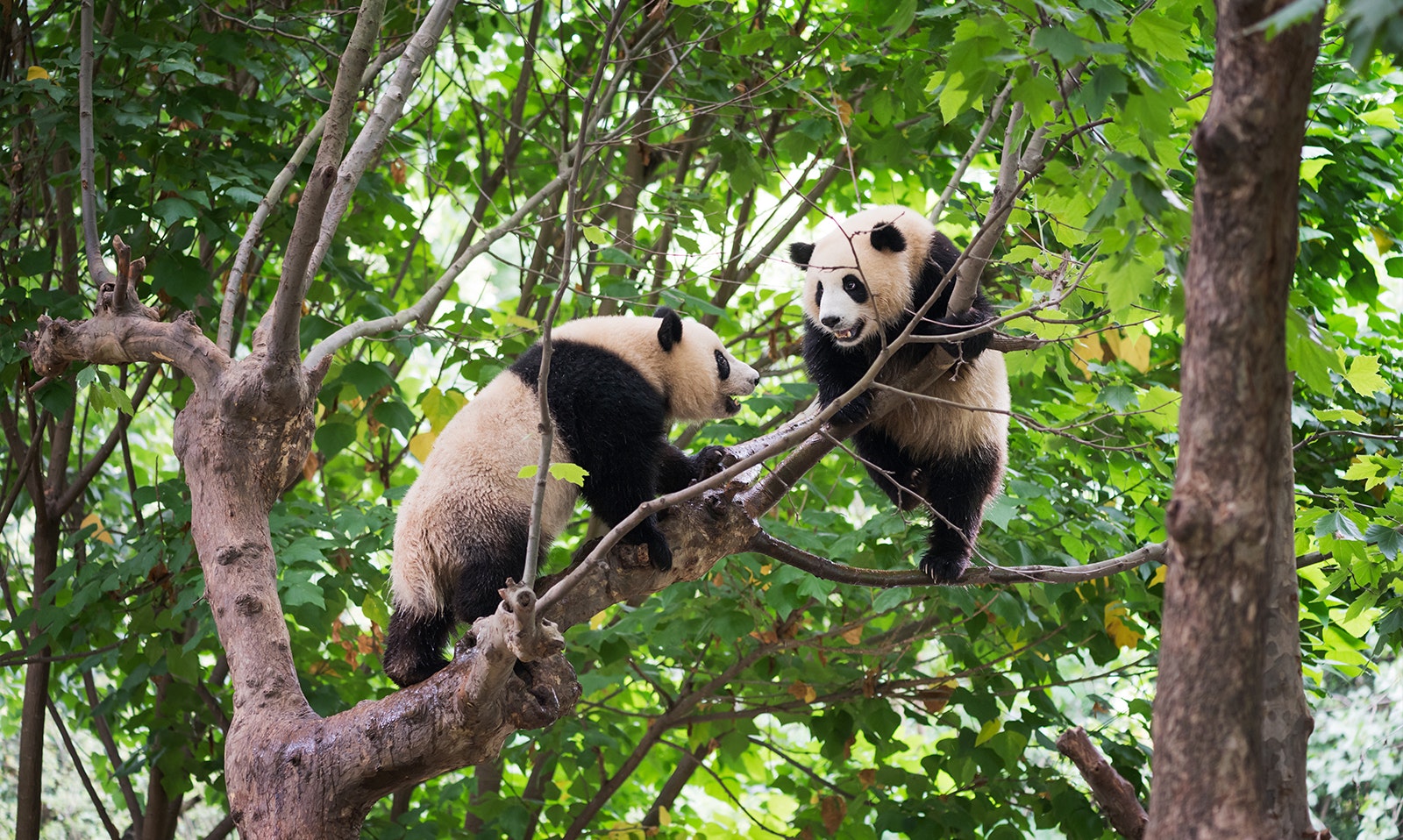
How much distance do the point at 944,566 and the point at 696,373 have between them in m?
1.29

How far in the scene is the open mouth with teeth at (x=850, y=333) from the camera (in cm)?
381

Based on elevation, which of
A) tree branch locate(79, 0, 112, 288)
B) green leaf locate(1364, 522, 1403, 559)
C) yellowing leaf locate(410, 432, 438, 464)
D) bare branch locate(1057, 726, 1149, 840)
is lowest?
bare branch locate(1057, 726, 1149, 840)

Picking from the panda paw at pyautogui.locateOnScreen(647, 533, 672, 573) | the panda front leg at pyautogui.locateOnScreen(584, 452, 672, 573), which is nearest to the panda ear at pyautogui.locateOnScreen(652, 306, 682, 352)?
the panda front leg at pyautogui.locateOnScreen(584, 452, 672, 573)

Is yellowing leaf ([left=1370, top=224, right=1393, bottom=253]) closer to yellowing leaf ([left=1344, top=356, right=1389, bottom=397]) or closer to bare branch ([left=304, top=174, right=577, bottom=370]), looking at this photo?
yellowing leaf ([left=1344, top=356, right=1389, bottom=397])

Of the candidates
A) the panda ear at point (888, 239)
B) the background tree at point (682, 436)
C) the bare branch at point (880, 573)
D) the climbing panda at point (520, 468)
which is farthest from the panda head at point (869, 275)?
the bare branch at point (880, 573)

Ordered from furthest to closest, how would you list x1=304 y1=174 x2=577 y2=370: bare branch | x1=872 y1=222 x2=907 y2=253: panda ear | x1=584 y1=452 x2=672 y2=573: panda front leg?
x1=872 y1=222 x2=907 y2=253: panda ear → x1=584 y1=452 x2=672 y2=573: panda front leg → x1=304 y1=174 x2=577 y2=370: bare branch

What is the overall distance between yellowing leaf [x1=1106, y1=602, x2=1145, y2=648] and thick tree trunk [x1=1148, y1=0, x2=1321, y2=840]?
353 cm

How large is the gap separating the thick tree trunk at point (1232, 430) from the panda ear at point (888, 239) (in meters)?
2.29

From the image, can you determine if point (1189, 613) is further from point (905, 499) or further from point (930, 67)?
point (930, 67)

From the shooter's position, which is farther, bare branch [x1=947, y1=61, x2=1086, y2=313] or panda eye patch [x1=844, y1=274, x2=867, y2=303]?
panda eye patch [x1=844, y1=274, x2=867, y2=303]

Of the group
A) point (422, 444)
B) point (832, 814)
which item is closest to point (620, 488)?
point (422, 444)

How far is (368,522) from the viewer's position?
14.9 feet

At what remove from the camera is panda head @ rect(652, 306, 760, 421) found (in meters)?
4.37

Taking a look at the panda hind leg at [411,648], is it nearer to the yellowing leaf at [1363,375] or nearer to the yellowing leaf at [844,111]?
the yellowing leaf at [1363,375]
